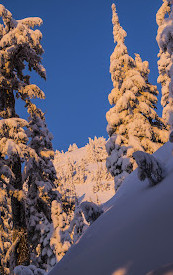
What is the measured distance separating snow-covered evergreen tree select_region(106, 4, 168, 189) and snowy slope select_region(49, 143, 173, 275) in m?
11.7

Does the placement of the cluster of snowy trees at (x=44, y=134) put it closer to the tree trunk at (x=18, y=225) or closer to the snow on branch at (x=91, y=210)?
the tree trunk at (x=18, y=225)

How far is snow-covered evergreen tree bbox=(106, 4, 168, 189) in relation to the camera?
54.0ft

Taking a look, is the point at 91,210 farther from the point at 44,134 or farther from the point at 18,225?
the point at 44,134

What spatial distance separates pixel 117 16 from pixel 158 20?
3730 millimetres

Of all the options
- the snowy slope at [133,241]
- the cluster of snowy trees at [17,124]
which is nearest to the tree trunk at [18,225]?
the cluster of snowy trees at [17,124]

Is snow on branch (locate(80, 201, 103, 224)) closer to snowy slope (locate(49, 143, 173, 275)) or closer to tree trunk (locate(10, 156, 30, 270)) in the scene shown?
snowy slope (locate(49, 143, 173, 275))

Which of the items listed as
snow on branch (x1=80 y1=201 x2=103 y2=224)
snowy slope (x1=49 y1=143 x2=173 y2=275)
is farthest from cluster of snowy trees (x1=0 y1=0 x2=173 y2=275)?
snowy slope (x1=49 y1=143 x2=173 y2=275)

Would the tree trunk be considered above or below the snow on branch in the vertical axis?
above

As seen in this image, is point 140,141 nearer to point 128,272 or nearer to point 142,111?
point 142,111

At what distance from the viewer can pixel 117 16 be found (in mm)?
20156

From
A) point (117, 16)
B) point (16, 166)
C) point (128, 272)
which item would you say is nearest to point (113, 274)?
point (128, 272)

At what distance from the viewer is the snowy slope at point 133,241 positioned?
2.67 m

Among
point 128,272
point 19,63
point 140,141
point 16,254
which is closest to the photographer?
point 128,272

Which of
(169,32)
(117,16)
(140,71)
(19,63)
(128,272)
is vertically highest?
(117,16)
